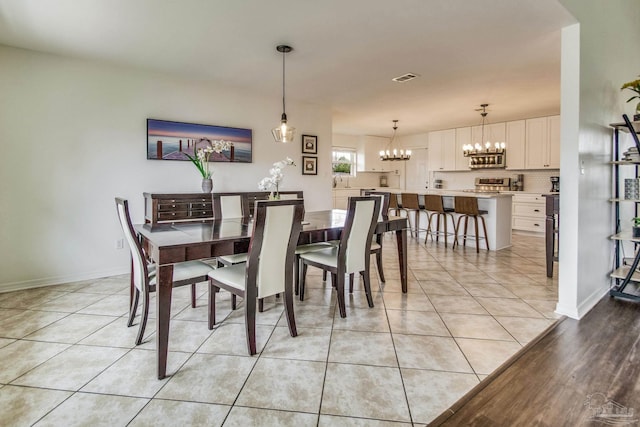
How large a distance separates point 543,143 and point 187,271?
275 inches

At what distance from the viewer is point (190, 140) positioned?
429 centimetres

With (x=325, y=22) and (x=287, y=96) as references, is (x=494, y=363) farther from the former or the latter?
(x=287, y=96)

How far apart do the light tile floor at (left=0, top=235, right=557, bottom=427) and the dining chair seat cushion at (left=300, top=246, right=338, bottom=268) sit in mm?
399

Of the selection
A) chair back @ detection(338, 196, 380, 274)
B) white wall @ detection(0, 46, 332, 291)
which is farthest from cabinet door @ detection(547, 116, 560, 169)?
white wall @ detection(0, 46, 332, 291)

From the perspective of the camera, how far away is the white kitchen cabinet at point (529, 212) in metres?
6.58

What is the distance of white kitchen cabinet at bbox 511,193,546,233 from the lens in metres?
6.58

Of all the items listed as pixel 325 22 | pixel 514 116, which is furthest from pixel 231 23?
pixel 514 116

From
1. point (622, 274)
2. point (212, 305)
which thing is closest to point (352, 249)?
point (212, 305)

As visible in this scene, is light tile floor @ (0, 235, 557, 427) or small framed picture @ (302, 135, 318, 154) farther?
small framed picture @ (302, 135, 318, 154)

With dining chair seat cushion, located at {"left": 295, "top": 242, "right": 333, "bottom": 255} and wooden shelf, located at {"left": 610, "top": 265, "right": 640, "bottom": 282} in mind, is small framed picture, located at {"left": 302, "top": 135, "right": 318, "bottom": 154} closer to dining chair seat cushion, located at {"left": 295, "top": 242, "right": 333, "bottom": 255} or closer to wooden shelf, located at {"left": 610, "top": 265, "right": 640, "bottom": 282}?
dining chair seat cushion, located at {"left": 295, "top": 242, "right": 333, "bottom": 255}

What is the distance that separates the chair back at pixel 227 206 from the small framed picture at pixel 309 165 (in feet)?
6.57

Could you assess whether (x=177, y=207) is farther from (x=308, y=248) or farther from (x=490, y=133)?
(x=490, y=133)

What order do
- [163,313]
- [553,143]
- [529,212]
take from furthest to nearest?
[529,212] → [553,143] → [163,313]

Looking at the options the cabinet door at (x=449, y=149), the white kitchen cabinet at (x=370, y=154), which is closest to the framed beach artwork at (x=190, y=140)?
the white kitchen cabinet at (x=370, y=154)
